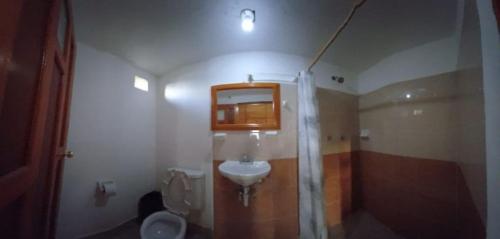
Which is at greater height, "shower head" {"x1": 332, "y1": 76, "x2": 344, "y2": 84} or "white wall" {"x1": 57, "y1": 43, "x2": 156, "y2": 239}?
"shower head" {"x1": 332, "y1": 76, "x2": 344, "y2": 84}

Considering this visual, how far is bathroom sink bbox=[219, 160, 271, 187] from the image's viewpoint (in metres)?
1.34

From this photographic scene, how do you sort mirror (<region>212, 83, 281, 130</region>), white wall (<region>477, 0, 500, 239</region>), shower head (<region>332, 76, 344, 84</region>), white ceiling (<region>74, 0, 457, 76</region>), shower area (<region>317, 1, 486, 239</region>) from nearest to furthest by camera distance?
1. white wall (<region>477, 0, 500, 239</region>)
2. shower area (<region>317, 1, 486, 239</region>)
3. white ceiling (<region>74, 0, 457, 76</region>)
4. mirror (<region>212, 83, 281, 130</region>)
5. shower head (<region>332, 76, 344, 84</region>)

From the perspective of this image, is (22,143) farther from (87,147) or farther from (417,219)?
(417,219)

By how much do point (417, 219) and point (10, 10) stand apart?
8.38ft

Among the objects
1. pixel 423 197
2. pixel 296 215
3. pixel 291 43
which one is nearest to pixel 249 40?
pixel 291 43

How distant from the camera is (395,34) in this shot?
1.38 meters

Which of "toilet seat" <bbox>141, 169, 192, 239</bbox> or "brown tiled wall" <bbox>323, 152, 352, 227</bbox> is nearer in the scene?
"toilet seat" <bbox>141, 169, 192, 239</bbox>

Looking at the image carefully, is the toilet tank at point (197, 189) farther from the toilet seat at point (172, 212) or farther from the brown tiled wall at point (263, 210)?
the brown tiled wall at point (263, 210)

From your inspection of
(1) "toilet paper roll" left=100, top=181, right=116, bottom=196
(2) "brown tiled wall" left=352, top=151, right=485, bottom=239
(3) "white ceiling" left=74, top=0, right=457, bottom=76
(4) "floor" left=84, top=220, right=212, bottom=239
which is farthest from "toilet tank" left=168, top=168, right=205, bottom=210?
(2) "brown tiled wall" left=352, top=151, right=485, bottom=239

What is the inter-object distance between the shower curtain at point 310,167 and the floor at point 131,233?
42.7 inches

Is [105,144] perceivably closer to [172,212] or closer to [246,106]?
[172,212]

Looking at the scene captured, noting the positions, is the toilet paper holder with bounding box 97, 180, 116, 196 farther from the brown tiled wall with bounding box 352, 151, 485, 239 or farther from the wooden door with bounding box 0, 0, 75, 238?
the brown tiled wall with bounding box 352, 151, 485, 239

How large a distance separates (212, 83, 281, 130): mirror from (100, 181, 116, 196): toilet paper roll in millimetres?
1273

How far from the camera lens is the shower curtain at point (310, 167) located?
56.8 inches
